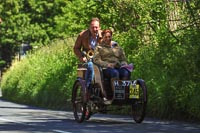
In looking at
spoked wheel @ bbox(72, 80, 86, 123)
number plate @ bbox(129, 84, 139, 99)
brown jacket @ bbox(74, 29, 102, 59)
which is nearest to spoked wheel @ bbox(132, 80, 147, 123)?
number plate @ bbox(129, 84, 139, 99)

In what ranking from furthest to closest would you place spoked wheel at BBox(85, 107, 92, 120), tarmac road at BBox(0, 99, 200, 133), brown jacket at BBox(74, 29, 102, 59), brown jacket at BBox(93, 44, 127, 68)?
1. brown jacket at BBox(74, 29, 102, 59)
2. spoked wheel at BBox(85, 107, 92, 120)
3. brown jacket at BBox(93, 44, 127, 68)
4. tarmac road at BBox(0, 99, 200, 133)

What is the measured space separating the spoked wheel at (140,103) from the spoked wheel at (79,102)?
1.03 m

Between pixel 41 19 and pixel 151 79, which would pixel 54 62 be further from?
pixel 41 19

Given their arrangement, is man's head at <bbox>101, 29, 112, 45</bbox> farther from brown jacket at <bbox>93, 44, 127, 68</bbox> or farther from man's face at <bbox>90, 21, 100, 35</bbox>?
man's face at <bbox>90, 21, 100, 35</bbox>

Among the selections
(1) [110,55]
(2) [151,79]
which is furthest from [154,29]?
(1) [110,55]

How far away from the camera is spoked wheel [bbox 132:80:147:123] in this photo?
13.1 meters

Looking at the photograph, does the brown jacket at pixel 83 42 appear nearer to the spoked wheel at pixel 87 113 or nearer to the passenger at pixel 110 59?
the passenger at pixel 110 59

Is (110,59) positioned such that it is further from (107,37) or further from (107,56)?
(107,37)

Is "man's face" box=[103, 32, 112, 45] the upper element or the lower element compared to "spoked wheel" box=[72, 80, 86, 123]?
upper

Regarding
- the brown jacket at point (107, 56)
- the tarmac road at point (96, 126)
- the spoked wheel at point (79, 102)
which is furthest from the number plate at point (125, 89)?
the spoked wheel at point (79, 102)

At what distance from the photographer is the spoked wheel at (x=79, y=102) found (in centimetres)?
1378

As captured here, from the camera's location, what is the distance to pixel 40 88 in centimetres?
2542

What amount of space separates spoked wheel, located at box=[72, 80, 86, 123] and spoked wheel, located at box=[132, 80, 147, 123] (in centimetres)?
103

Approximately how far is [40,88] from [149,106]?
1037cm
